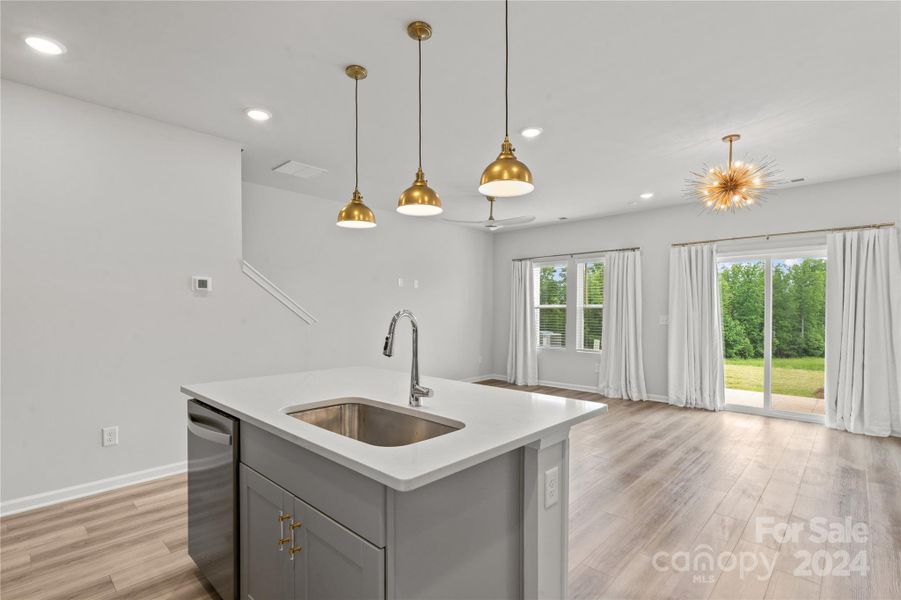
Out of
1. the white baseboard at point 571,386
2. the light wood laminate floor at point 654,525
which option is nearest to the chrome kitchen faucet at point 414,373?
the light wood laminate floor at point 654,525

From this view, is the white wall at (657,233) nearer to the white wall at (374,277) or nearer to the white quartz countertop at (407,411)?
the white wall at (374,277)

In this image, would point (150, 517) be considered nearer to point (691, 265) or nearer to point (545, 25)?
point (545, 25)

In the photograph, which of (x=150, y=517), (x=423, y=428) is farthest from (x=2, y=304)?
(x=423, y=428)

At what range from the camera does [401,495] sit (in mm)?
1178

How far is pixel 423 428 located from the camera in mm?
1790

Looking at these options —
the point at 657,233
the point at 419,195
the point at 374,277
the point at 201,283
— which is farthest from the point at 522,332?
the point at 419,195

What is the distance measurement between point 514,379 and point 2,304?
636 cm

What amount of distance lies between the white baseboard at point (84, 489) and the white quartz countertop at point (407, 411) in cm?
171

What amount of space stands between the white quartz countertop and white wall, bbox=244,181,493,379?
207 centimetres

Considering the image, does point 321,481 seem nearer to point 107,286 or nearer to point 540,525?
point 540,525

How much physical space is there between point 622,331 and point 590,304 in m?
0.74

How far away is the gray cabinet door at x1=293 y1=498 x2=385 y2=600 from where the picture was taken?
120 centimetres

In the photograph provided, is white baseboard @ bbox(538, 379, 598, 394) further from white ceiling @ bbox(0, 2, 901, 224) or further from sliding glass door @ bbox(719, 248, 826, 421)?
white ceiling @ bbox(0, 2, 901, 224)

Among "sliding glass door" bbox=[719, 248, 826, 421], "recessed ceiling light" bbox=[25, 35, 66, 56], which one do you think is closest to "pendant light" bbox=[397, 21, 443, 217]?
"recessed ceiling light" bbox=[25, 35, 66, 56]
